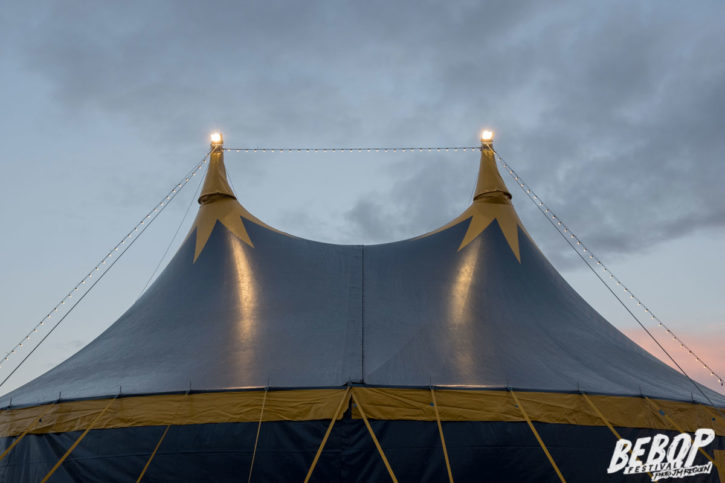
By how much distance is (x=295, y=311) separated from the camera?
6.30 meters

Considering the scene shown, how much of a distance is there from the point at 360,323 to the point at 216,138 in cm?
447

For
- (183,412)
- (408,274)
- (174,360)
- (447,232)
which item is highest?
(447,232)

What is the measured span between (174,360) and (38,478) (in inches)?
58.1

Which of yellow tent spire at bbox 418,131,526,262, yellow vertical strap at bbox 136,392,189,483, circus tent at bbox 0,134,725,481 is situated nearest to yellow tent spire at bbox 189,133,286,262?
circus tent at bbox 0,134,725,481

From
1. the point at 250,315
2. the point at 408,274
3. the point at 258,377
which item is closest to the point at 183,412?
the point at 258,377

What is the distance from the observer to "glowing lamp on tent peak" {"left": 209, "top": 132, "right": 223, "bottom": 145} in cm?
903

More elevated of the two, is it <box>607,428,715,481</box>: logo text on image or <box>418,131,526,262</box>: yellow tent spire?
<box>418,131,526,262</box>: yellow tent spire

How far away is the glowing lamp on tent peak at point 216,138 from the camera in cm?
903

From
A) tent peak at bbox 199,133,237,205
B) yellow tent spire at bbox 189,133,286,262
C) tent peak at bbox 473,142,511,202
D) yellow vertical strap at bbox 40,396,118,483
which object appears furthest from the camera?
tent peak at bbox 199,133,237,205

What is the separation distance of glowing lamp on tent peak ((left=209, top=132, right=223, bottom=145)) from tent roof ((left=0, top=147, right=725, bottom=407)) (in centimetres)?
113

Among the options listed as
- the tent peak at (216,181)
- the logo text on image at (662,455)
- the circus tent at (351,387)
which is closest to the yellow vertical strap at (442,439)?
the circus tent at (351,387)

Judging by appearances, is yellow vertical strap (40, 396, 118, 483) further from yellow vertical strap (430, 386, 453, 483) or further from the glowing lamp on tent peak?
the glowing lamp on tent peak

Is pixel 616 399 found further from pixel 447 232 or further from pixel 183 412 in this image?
pixel 183 412

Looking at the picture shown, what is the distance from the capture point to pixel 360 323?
605 cm
